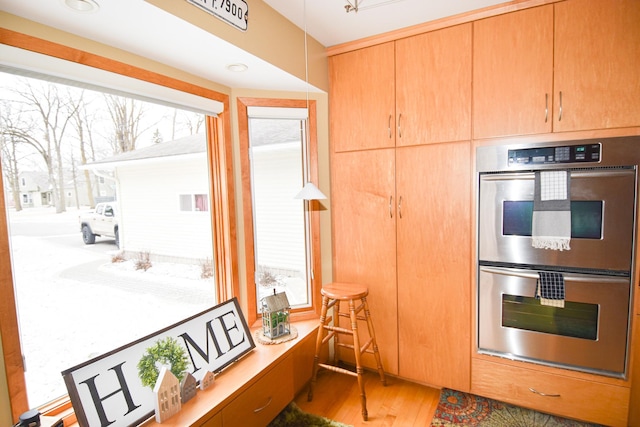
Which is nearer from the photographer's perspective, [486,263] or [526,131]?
[526,131]

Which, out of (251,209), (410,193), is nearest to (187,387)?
(251,209)

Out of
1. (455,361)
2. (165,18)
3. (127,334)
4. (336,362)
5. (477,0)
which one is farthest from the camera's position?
(336,362)

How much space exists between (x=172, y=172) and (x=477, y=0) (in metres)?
2.11

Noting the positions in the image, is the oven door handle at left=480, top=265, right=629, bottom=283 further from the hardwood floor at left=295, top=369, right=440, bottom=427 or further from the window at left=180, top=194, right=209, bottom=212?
the window at left=180, top=194, right=209, bottom=212

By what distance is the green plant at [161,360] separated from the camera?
144 centimetres

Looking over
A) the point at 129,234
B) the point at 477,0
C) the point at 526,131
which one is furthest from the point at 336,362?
the point at 477,0

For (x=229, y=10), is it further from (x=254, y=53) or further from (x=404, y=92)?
(x=404, y=92)

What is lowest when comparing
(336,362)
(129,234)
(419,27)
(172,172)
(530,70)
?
(336,362)

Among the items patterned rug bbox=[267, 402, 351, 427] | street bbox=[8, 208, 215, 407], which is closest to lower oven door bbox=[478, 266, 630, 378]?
patterned rug bbox=[267, 402, 351, 427]

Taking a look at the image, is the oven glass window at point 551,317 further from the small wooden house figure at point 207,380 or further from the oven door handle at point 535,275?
the small wooden house figure at point 207,380

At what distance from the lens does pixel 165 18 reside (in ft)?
4.31

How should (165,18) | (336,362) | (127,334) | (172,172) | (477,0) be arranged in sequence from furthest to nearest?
1. (336,362)
2. (172,172)
3. (477,0)
4. (127,334)
5. (165,18)

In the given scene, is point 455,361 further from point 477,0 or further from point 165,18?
point 165,18

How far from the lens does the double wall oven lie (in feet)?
5.69
